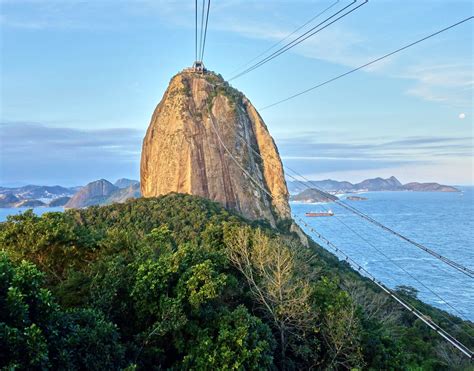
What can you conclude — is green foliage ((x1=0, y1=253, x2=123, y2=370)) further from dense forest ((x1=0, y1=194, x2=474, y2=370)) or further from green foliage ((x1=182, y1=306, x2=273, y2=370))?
green foliage ((x1=182, y1=306, x2=273, y2=370))

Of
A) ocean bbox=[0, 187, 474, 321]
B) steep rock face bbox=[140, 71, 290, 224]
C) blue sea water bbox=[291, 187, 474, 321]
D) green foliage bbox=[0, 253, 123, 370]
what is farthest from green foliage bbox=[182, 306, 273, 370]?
blue sea water bbox=[291, 187, 474, 321]

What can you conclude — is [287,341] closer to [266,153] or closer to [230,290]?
[230,290]

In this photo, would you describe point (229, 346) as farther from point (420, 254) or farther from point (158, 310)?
point (420, 254)

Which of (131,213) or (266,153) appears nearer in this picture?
(131,213)

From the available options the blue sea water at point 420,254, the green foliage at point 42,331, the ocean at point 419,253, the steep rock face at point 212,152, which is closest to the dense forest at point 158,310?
the green foliage at point 42,331

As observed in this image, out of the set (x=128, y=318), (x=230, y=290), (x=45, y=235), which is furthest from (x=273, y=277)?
(x=45, y=235)
